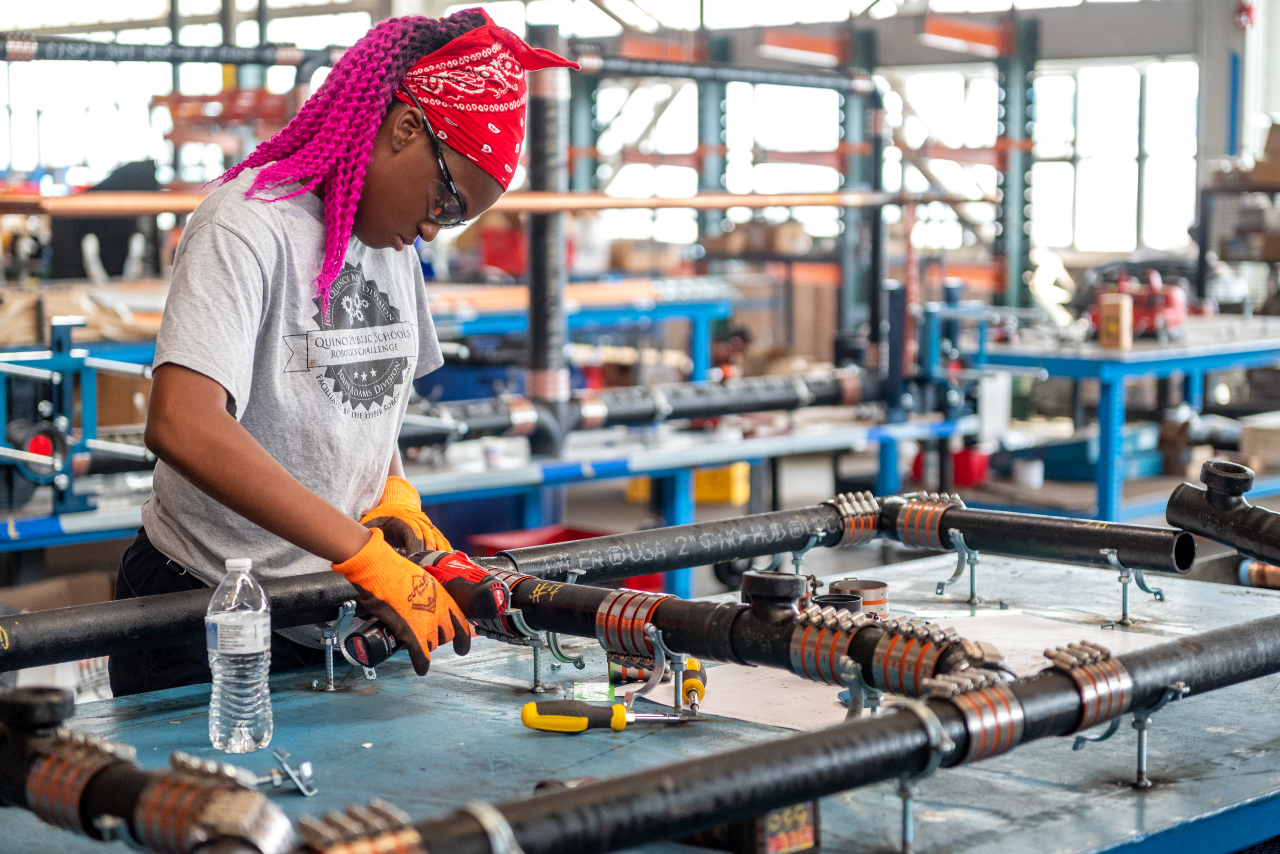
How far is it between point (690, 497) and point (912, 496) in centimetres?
232

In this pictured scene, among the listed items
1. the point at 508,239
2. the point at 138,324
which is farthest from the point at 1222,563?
the point at 508,239

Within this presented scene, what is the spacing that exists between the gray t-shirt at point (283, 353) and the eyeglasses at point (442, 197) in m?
0.12

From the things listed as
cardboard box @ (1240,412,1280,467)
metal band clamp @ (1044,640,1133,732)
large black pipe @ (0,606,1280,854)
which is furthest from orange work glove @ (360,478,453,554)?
cardboard box @ (1240,412,1280,467)

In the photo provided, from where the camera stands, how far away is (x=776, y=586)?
1.43m

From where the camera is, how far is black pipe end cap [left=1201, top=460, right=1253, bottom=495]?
182cm

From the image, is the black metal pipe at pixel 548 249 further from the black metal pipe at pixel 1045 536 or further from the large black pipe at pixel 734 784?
the large black pipe at pixel 734 784

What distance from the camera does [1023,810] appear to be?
4.32ft

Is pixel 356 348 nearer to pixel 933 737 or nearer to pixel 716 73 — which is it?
pixel 933 737

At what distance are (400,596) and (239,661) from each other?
205 millimetres

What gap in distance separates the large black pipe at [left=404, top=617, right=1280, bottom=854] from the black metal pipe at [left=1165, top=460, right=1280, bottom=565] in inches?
25.7

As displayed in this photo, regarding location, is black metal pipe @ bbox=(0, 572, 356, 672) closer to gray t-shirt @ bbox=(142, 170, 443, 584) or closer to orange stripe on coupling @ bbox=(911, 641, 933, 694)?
gray t-shirt @ bbox=(142, 170, 443, 584)

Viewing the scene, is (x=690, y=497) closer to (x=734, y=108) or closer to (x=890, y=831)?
(x=890, y=831)

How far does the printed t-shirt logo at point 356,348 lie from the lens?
5.48 ft

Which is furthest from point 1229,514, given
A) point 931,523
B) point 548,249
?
point 548,249
